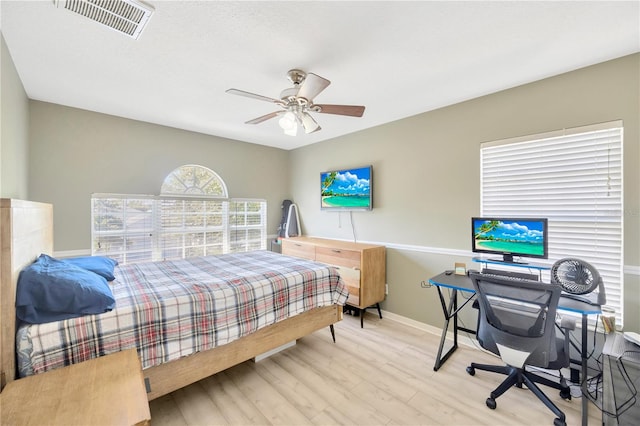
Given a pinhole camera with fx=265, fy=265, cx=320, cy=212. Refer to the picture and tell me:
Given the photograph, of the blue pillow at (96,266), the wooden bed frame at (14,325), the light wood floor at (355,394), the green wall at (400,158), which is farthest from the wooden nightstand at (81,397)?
the green wall at (400,158)

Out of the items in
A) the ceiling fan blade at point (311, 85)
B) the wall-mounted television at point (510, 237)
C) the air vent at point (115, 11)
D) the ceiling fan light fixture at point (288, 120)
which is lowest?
the wall-mounted television at point (510, 237)

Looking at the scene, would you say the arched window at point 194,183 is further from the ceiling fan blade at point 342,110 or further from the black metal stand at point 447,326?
the black metal stand at point 447,326

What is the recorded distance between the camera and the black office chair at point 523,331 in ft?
5.54

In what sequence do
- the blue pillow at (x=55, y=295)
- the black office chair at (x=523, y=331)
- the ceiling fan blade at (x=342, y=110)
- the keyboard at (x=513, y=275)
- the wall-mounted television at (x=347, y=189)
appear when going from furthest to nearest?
the wall-mounted television at (x=347, y=189), the keyboard at (x=513, y=275), the ceiling fan blade at (x=342, y=110), the black office chair at (x=523, y=331), the blue pillow at (x=55, y=295)

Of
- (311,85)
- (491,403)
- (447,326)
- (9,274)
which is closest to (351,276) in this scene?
(447,326)

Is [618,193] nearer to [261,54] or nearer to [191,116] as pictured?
[261,54]

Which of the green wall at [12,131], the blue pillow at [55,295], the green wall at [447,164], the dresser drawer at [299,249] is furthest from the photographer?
the dresser drawer at [299,249]

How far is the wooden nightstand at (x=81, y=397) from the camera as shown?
0.99 metres

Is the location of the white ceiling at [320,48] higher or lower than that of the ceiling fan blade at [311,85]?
higher

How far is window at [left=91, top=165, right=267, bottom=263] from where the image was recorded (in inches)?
128

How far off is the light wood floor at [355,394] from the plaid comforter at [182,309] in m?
0.45

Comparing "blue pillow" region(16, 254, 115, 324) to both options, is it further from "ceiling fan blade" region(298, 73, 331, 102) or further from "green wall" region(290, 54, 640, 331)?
"green wall" region(290, 54, 640, 331)

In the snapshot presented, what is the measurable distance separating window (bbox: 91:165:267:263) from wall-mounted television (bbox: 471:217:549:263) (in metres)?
3.35

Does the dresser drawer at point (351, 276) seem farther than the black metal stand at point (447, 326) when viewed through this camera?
Yes
